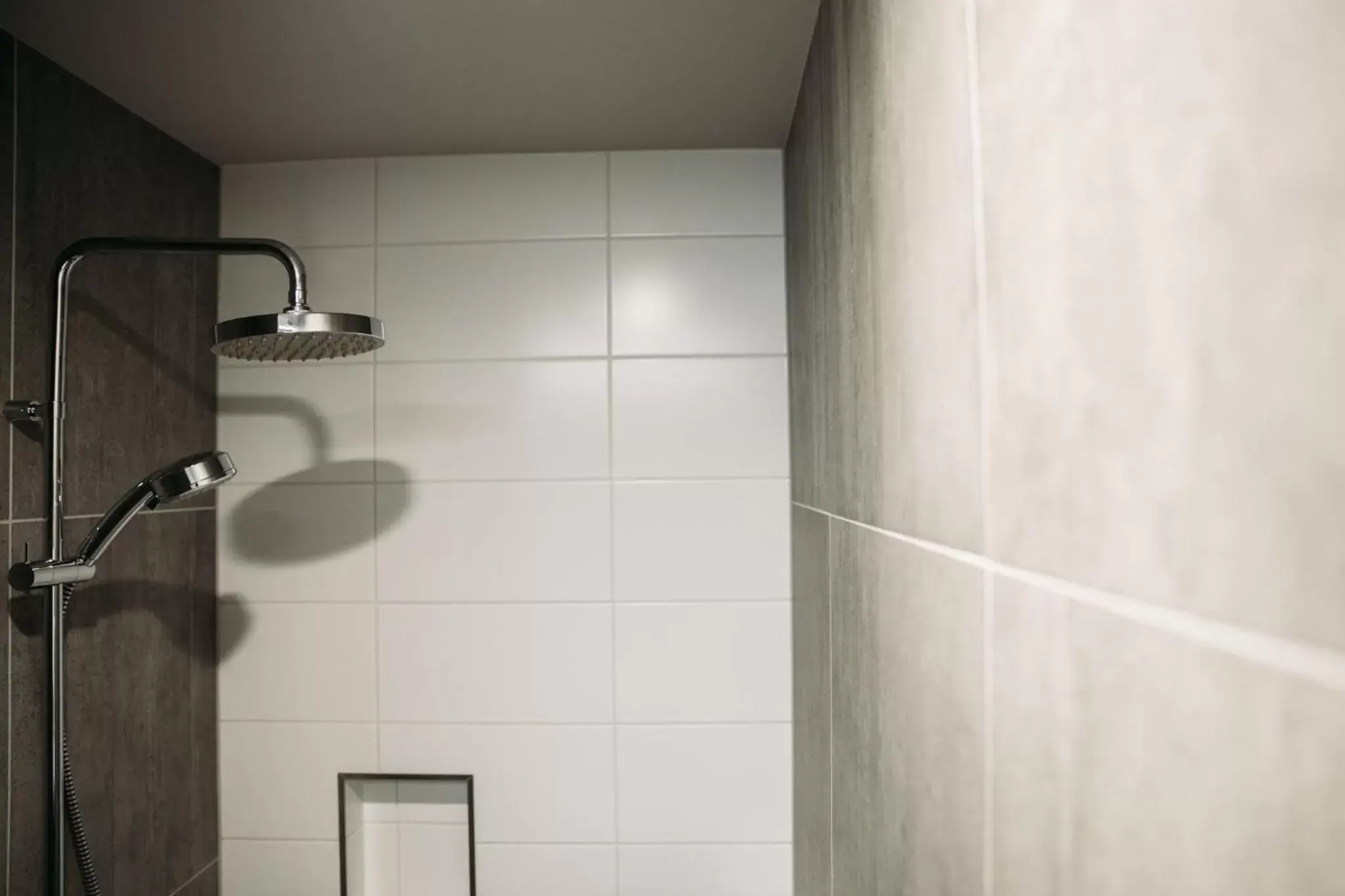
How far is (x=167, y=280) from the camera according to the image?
155 centimetres

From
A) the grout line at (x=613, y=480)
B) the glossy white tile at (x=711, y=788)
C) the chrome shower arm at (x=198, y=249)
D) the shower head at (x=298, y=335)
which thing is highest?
the chrome shower arm at (x=198, y=249)

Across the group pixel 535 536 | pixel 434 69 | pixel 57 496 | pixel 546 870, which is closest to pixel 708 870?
pixel 546 870

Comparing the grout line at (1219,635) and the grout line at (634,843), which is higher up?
the grout line at (1219,635)

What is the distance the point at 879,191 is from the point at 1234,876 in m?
0.61

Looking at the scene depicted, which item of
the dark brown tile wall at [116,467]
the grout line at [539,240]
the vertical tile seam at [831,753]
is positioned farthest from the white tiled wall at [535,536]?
the vertical tile seam at [831,753]

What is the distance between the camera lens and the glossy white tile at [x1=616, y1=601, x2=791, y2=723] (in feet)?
5.37

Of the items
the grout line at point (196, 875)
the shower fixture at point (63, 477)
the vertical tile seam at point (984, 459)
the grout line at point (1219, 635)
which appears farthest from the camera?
the grout line at point (196, 875)

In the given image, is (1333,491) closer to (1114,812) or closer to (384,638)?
(1114,812)

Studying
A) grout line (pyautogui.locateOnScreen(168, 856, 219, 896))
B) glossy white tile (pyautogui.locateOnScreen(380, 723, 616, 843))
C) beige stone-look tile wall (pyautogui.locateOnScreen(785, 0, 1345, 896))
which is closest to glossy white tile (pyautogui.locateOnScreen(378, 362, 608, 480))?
glossy white tile (pyautogui.locateOnScreen(380, 723, 616, 843))

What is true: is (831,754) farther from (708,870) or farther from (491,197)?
(491,197)

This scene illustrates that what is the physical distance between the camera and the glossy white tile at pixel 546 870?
1631 millimetres

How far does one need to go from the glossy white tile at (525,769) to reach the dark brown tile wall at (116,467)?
394 mm

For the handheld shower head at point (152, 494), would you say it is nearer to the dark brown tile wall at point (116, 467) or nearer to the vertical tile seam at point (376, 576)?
the dark brown tile wall at point (116, 467)

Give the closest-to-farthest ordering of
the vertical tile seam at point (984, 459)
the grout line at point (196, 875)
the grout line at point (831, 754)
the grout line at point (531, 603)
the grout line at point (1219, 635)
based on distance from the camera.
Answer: the grout line at point (1219, 635)
the vertical tile seam at point (984, 459)
the grout line at point (831, 754)
the grout line at point (196, 875)
the grout line at point (531, 603)
